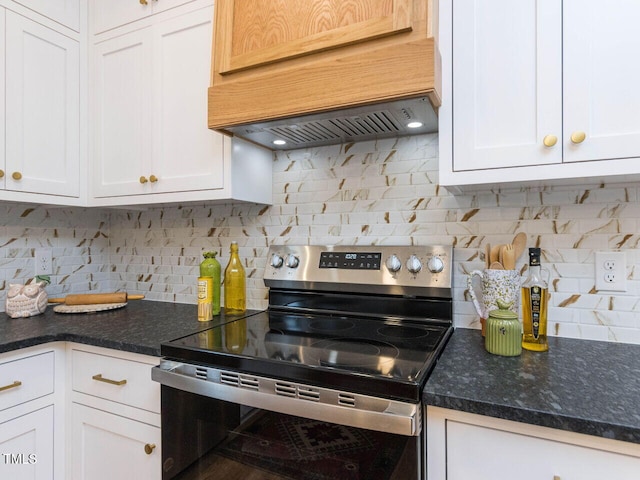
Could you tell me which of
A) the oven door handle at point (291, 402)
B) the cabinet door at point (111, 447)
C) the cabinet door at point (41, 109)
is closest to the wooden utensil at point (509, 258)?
the oven door handle at point (291, 402)

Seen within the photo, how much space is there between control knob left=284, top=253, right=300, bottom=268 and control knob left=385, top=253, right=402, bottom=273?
0.39 m

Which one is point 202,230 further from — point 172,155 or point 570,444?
point 570,444

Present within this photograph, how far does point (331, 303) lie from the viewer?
153 cm

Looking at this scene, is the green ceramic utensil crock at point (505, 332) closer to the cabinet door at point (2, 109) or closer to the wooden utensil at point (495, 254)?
the wooden utensil at point (495, 254)

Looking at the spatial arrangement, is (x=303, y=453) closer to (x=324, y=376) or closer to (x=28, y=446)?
(x=324, y=376)

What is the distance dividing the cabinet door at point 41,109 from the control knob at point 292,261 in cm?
106

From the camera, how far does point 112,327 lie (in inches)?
57.2

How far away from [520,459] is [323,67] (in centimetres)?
112

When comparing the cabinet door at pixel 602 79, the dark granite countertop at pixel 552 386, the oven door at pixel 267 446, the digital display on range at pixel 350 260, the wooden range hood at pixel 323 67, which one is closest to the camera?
the dark granite countertop at pixel 552 386

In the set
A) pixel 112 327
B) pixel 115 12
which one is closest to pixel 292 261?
pixel 112 327

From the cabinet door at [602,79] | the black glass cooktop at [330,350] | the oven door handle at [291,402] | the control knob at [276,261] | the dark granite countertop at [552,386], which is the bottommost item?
the oven door handle at [291,402]

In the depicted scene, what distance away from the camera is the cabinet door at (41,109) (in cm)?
154

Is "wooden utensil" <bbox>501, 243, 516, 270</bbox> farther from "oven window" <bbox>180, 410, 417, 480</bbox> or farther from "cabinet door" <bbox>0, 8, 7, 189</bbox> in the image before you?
"cabinet door" <bbox>0, 8, 7, 189</bbox>

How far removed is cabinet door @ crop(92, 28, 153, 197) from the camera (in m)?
1.65
